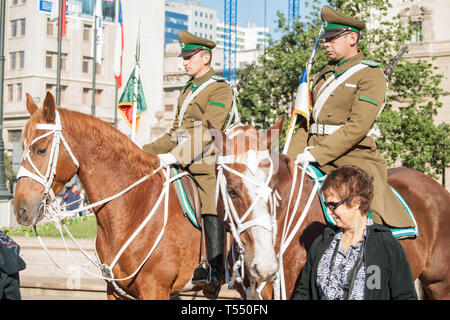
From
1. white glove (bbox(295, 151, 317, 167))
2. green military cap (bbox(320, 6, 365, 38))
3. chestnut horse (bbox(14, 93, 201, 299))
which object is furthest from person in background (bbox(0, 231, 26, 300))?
green military cap (bbox(320, 6, 365, 38))

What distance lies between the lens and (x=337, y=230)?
420 cm

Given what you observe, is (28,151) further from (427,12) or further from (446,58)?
(427,12)

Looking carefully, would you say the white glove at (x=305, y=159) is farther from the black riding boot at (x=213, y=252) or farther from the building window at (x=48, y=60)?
the building window at (x=48, y=60)

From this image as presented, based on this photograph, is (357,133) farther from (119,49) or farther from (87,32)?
(87,32)

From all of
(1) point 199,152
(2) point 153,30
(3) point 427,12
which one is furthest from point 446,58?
(1) point 199,152

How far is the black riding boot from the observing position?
20.3 ft

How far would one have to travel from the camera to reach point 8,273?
5125 mm

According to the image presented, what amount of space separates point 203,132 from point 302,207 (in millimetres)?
1642

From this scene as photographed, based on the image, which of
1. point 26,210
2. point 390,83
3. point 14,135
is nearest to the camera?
point 26,210

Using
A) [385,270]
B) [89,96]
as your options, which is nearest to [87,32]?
[89,96]

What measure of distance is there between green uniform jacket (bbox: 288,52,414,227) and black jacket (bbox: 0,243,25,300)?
2.71 m

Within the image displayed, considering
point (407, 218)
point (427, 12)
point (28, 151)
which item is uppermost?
point (427, 12)

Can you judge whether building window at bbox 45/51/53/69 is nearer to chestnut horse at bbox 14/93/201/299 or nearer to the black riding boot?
chestnut horse at bbox 14/93/201/299
